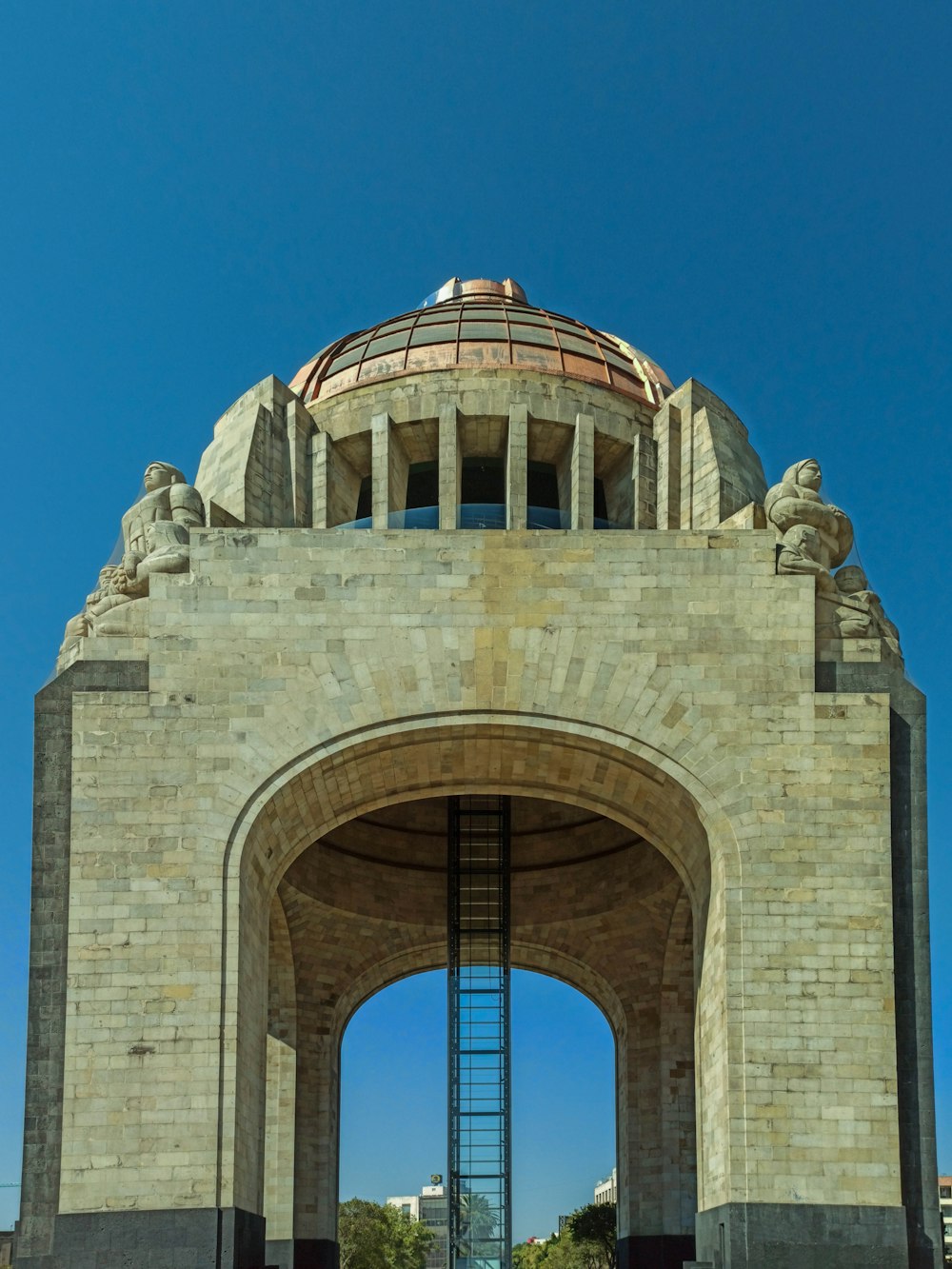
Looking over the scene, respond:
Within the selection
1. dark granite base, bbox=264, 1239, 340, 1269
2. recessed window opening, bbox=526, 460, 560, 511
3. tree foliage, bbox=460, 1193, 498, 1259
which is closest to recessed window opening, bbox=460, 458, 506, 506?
recessed window opening, bbox=526, 460, 560, 511

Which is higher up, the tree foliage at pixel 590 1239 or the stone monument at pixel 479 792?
the stone monument at pixel 479 792

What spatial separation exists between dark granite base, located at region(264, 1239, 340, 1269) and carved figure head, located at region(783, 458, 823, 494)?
41.9 feet

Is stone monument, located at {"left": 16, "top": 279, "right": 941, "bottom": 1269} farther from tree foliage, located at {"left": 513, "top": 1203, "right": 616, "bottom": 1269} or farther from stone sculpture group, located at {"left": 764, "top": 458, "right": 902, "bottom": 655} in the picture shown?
tree foliage, located at {"left": 513, "top": 1203, "right": 616, "bottom": 1269}

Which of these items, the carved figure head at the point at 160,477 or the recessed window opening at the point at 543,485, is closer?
the carved figure head at the point at 160,477

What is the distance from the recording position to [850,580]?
1881 cm

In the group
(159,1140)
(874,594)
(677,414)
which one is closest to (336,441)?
(677,414)

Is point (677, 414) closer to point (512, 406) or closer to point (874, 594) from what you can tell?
point (512, 406)

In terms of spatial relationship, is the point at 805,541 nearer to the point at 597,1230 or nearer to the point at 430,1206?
the point at 597,1230

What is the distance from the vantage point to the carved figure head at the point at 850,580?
739 inches

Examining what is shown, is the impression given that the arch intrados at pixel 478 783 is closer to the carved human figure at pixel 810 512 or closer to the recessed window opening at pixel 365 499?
the carved human figure at pixel 810 512

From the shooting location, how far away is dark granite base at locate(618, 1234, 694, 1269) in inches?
878

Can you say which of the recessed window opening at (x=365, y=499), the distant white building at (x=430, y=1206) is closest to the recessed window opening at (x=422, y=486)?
the recessed window opening at (x=365, y=499)

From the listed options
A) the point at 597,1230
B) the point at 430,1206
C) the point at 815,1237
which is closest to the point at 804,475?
the point at 815,1237

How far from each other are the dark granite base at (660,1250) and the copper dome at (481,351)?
12468 mm
